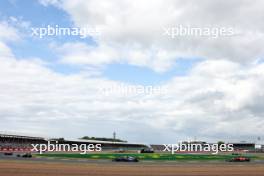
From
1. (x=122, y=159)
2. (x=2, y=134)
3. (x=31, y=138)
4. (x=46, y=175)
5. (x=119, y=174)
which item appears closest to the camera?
(x=46, y=175)

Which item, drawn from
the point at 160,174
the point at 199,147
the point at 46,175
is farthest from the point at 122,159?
the point at 199,147

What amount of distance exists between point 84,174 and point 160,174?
24.4 feet

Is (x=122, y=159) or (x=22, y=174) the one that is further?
(x=122, y=159)

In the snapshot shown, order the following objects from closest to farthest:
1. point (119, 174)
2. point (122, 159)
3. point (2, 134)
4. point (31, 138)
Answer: point (119, 174) < point (122, 159) < point (2, 134) < point (31, 138)

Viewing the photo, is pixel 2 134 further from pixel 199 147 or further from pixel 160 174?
pixel 160 174

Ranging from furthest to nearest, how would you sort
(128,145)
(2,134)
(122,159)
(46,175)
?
(128,145) < (2,134) < (122,159) < (46,175)

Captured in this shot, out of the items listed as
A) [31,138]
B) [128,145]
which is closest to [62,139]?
[31,138]

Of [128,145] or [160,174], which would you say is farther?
[128,145]

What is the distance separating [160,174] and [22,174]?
13088mm

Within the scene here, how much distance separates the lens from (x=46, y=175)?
36.7m

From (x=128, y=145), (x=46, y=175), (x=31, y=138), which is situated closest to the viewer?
(x=46, y=175)

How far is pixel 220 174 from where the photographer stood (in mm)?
41375

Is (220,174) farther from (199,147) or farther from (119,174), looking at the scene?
(199,147)

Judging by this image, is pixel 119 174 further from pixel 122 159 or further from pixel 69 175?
pixel 122 159
